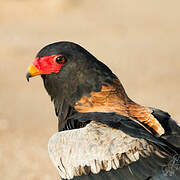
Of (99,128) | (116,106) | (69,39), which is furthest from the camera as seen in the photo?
(69,39)

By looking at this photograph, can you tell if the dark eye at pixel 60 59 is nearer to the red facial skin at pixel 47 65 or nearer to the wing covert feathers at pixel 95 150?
the red facial skin at pixel 47 65

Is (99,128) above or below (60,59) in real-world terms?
below

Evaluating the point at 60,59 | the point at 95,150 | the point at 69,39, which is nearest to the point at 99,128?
the point at 95,150

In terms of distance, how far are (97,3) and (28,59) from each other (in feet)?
29.8

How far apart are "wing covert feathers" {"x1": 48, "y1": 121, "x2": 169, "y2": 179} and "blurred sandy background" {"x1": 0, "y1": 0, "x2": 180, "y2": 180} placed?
3495mm

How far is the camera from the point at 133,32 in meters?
19.0

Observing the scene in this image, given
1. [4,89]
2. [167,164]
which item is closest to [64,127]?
[167,164]

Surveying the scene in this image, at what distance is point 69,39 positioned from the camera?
1773 centimetres

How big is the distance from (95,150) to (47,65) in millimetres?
1386

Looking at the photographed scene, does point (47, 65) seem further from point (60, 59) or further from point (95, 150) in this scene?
point (95, 150)

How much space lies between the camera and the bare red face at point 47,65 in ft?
17.8

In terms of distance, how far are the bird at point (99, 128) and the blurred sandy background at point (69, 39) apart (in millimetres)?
3178

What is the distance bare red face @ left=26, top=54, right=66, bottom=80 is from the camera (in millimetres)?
Result: 5434

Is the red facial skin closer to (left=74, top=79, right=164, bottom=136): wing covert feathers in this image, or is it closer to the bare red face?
the bare red face
